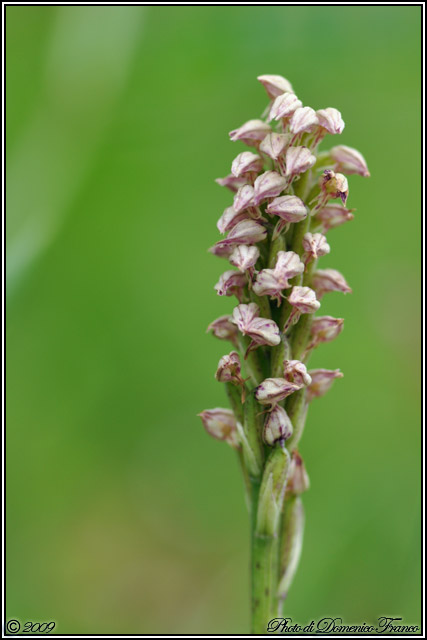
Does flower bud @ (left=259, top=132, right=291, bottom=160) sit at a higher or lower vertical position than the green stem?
higher

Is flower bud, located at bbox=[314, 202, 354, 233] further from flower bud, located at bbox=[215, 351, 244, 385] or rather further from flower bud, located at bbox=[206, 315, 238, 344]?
flower bud, located at bbox=[215, 351, 244, 385]

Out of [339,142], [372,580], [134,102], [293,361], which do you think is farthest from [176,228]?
[293,361]

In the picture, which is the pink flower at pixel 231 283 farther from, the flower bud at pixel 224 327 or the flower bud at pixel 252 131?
the flower bud at pixel 252 131

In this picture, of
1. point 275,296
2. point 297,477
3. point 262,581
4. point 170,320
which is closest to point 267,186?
point 275,296

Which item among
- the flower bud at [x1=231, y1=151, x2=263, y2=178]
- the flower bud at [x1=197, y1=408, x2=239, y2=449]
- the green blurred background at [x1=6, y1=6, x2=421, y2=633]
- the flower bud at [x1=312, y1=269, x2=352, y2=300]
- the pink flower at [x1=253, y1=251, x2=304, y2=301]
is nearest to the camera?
the pink flower at [x1=253, y1=251, x2=304, y2=301]

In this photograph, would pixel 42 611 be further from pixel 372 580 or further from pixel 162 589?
pixel 372 580

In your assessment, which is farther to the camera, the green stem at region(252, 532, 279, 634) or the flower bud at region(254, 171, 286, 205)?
the green stem at region(252, 532, 279, 634)

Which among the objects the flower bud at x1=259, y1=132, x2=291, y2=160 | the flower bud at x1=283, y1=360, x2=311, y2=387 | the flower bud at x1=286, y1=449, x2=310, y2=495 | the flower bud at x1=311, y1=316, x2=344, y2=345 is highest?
the flower bud at x1=259, y1=132, x2=291, y2=160

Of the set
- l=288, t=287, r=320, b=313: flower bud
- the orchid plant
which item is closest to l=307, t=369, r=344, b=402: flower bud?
the orchid plant
